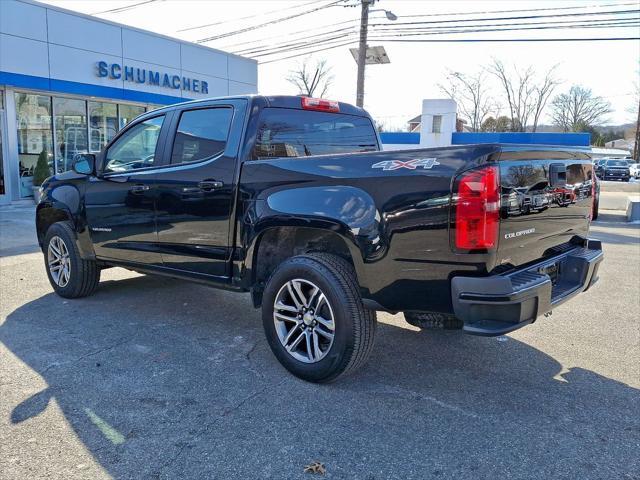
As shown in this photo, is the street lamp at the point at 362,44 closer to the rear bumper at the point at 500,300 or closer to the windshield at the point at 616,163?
the rear bumper at the point at 500,300

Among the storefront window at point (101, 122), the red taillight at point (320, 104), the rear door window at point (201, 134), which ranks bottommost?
the rear door window at point (201, 134)

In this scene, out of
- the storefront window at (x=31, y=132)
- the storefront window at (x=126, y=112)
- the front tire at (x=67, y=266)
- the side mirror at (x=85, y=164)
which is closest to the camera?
the side mirror at (x=85, y=164)

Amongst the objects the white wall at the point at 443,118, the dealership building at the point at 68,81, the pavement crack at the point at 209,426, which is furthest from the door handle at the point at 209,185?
the white wall at the point at 443,118

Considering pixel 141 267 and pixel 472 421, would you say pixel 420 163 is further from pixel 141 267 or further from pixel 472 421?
pixel 141 267

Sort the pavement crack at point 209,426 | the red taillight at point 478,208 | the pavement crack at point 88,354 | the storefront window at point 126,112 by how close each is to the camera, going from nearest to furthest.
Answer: the pavement crack at point 209,426 < the red taillight at point 478,208 < the pavement crack at point 88,354 < the storefront window at point 126,112

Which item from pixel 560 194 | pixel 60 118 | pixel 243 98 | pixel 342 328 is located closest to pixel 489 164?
pixel 560 194

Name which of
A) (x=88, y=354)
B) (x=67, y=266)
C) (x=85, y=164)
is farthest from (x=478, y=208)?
(x=67, y=266)

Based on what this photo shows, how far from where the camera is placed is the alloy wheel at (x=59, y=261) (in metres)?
5.66

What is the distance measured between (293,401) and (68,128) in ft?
51.2

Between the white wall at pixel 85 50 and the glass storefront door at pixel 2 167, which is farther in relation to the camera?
the glass storefront door at pixel 2 167

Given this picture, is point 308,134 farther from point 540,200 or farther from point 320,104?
point 540,200

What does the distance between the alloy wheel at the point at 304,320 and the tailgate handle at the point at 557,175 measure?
1636 mm

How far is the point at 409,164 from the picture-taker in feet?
10.3

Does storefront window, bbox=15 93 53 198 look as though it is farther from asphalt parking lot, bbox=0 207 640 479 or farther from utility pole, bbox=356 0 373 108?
asphalt parking lot, bbox=0 207 640 479
